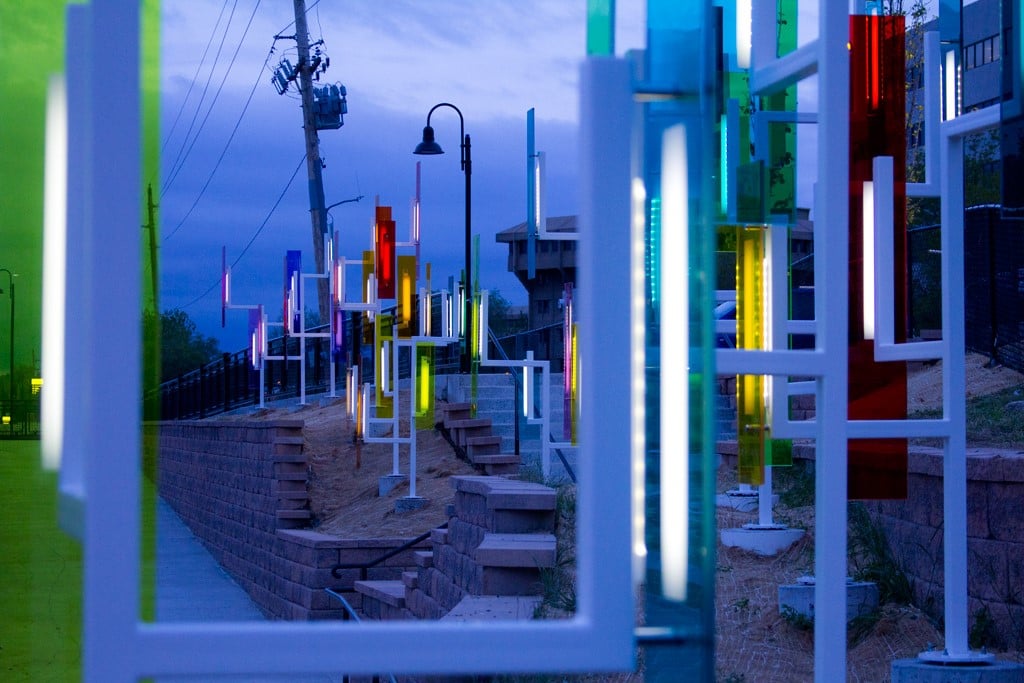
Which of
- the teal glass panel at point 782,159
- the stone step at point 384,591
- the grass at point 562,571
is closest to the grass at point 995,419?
the grass at point 562,571

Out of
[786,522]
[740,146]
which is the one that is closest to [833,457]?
[740,146]

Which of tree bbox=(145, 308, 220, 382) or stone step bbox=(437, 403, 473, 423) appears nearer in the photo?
tree bbox=(145, 308, 220, 382)

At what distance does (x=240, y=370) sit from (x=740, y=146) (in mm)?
21773

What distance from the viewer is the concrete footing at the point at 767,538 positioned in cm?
Result: 677

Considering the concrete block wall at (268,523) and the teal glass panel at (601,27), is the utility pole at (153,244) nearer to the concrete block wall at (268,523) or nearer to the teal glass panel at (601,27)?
the teal glass panel at (601,27)

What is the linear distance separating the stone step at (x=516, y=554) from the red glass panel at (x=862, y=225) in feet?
9.23

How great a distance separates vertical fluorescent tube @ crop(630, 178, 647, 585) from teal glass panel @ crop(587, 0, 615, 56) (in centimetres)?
41

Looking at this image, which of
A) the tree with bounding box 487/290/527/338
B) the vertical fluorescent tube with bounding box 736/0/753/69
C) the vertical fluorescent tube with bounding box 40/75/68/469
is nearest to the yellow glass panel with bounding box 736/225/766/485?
the vertical fluorescent tube with bounding box 736/0/753/69

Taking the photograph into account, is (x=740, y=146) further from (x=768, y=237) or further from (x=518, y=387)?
(x=518, y=387)

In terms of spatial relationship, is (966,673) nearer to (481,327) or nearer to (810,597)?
(810,597)

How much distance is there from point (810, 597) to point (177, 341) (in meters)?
4.15

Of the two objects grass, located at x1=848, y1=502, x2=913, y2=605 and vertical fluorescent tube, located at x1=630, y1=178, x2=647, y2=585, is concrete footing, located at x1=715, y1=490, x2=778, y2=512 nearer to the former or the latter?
grass, located at x1=848, y1=502, x2=913, y2=605

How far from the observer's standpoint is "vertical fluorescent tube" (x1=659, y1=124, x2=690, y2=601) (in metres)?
1.77

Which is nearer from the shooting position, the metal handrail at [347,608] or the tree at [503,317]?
the metal handrail at [347,608]
